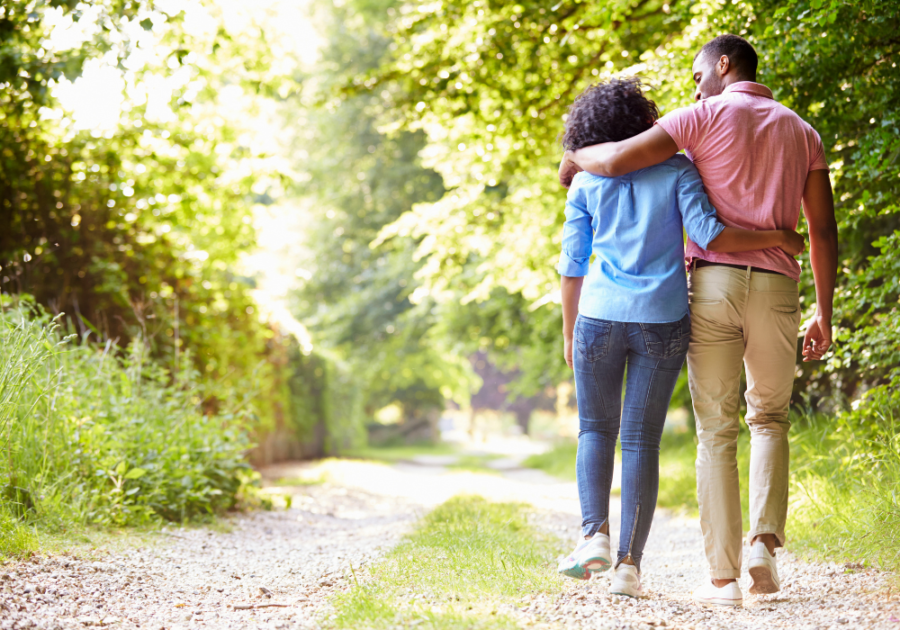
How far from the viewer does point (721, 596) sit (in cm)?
253

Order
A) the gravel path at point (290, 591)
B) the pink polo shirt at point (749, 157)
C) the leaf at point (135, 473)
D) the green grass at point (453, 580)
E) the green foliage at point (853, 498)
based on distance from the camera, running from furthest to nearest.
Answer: the leaf at point (135, 473)
the green foliage at point (853, 498)
the pink polo shirt at point (749, 157)
the gravel path at point (290, 591)
the green grass at point (453, 580)

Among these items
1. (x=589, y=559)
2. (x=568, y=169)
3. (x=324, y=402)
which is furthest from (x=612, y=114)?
(x=324, y=402)

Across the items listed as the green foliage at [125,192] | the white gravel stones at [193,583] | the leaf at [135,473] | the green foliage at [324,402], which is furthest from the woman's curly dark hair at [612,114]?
the green foliage at [324,402]

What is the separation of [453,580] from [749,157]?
1853 mm

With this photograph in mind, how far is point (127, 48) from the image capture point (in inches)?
235

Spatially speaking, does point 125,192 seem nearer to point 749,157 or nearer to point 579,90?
point 579,90

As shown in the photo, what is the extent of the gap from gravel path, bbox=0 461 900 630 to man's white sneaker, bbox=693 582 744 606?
43 mm

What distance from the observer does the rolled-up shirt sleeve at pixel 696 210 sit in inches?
97.2

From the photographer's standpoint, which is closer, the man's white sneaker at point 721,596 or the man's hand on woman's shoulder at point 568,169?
the man's white sneaker at point 721,596

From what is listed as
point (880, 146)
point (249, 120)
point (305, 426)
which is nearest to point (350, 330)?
point (305, 426)

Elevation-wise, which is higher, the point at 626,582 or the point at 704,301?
the point at 704,301

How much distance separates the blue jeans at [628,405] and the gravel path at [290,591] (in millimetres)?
314

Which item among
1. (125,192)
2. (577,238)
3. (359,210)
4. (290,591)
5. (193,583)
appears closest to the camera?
(577,238)

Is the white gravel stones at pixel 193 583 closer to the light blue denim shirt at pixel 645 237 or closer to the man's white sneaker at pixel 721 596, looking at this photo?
the man's white sneaker at pixel 721 596
